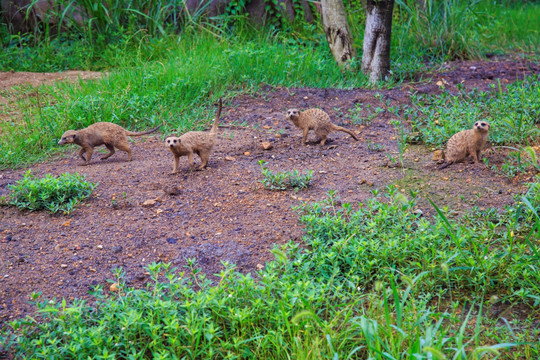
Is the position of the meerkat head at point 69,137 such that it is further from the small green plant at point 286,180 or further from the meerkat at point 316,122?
the meerkat at point 316,122

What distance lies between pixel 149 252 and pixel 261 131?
2.74 metres

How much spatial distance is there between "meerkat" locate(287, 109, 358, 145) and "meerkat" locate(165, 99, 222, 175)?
1037mm

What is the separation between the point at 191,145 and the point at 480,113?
10.8 feet

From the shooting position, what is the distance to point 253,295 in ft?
10.4

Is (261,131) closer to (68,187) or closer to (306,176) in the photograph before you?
(306,176)

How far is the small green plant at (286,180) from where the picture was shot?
461 cm

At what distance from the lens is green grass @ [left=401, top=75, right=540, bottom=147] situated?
5.32 m

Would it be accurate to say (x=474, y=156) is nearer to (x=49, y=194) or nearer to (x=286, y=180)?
(x=286, y=180)

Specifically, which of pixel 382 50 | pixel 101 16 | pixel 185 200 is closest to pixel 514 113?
pixel 382 50

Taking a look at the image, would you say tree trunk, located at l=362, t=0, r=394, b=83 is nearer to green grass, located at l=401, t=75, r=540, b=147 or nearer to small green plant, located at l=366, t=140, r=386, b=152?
green grass, located at l=401, t=75, r=540, b=147

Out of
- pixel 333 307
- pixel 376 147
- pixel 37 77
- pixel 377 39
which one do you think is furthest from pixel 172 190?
pixel 37 77

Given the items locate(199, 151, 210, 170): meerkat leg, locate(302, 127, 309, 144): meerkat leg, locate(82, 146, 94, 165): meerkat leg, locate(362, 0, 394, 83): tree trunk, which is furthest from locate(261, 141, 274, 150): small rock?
locate(362, 0, 394, 83): tree trunk

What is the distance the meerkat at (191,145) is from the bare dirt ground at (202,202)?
0.38 feet

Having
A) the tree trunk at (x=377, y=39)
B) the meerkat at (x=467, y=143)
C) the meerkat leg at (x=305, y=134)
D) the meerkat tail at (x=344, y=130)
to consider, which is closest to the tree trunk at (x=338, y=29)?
the tree trunk at (x=377, y=39)
